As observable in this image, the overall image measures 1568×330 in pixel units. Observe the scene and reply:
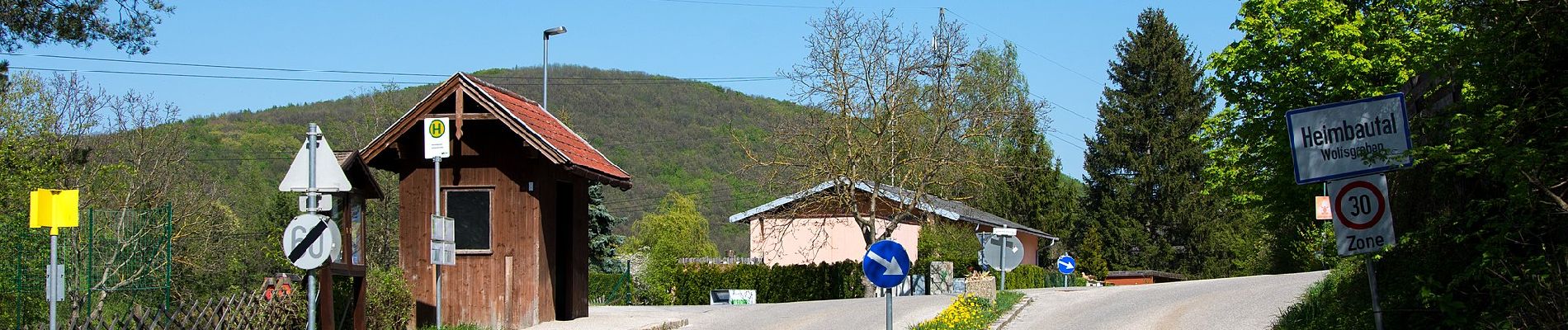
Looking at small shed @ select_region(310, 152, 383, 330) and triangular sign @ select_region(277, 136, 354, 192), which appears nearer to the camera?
triangular sign @ select_region(277, 136, 354, 192)

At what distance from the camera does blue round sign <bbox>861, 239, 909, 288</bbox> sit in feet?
49.6

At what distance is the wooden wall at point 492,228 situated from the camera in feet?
70.1

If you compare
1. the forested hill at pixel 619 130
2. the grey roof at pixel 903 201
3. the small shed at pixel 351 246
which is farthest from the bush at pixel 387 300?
the grey roof at pixel 903 201

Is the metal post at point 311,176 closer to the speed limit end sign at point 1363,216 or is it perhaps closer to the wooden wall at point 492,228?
the wooden wall at point 492,228

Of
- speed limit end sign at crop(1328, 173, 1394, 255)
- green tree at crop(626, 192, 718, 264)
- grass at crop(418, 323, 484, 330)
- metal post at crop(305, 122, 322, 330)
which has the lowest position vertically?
grass at crop(418, 323, 484, 330)

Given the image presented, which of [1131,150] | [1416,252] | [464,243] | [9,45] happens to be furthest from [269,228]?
[1131,150]

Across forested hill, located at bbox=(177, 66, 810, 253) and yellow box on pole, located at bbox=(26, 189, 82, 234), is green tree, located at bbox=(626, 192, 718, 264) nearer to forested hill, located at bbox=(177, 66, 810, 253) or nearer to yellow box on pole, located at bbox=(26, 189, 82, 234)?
forested hill, located at bbox=(177, 66, 810, 253)

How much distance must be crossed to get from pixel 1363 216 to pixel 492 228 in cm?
1459

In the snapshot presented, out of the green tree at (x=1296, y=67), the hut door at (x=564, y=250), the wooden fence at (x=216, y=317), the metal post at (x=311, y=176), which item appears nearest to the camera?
the wooden fence at (x=216, y=317)

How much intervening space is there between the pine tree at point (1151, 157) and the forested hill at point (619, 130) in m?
18.0

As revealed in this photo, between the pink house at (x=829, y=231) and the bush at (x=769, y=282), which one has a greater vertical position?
the pink house at (x=829, y=231)

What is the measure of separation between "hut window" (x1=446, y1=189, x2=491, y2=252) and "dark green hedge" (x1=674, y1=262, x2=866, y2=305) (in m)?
20.9

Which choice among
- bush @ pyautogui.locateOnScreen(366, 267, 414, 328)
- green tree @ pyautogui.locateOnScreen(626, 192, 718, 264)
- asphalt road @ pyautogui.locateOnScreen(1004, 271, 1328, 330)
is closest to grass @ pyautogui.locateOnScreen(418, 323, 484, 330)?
bush @ pyautogui.locateOnScreen(366, 267, 414, 328)

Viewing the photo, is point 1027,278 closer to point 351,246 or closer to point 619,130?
point 351,246
